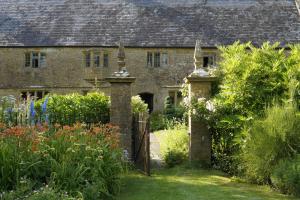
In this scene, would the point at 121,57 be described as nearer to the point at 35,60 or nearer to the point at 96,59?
the point at 96,59

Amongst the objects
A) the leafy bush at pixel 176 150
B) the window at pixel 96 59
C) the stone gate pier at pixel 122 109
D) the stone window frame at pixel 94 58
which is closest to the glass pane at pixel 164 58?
the stone window frame at pixel 94 58

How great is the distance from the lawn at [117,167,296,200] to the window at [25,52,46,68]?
19.7m

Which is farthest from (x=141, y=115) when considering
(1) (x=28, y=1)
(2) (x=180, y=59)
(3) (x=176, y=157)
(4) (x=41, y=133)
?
(1) (x=28, y=1)

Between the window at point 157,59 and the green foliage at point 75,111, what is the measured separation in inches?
655

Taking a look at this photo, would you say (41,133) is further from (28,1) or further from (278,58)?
(28,1)

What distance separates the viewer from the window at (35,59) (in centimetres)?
2903

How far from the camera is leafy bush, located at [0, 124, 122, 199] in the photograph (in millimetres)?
7801

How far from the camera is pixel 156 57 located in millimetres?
28672

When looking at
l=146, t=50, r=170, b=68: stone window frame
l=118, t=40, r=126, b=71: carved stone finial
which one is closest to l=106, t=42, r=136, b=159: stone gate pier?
l=118, t=40, r=126, b=71: carved stone finial

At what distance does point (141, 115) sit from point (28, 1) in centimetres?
2231

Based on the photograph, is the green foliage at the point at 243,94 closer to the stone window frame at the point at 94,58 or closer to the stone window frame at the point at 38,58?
the stone window frame at the point at 94,58

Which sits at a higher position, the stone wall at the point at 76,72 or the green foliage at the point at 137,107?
the stone wall at the point at 76,72

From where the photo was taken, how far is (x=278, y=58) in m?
11.0

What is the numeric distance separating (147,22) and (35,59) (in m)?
7.32
